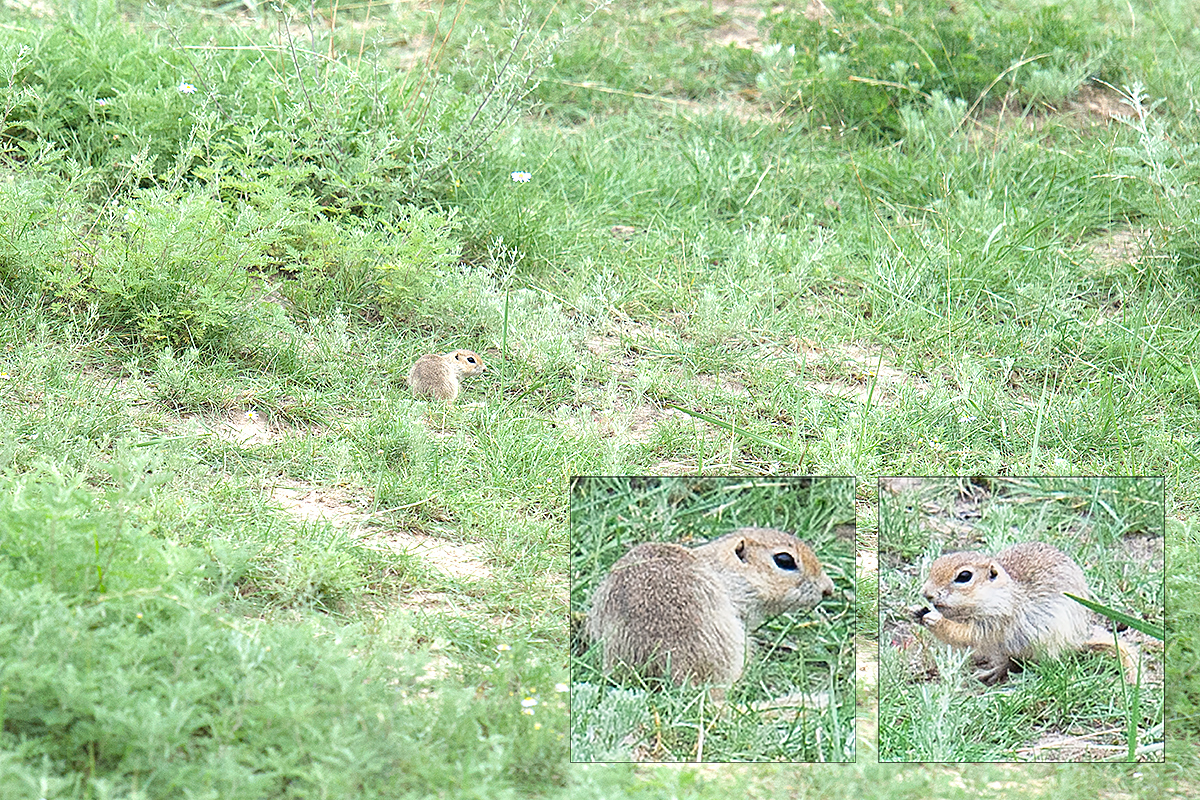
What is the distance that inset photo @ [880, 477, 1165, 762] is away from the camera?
319cm

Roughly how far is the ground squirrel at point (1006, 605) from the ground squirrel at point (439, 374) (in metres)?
2.37

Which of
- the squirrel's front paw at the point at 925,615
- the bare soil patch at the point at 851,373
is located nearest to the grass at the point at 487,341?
the bare soil patch at the point at 851,373

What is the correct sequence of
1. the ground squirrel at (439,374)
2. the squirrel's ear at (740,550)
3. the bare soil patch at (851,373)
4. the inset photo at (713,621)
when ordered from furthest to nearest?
the bare soil patch at (851,373) < the ground squirrel at (439,374) < the squirrel's ear at (740,550) < the inset photo at (713,621)

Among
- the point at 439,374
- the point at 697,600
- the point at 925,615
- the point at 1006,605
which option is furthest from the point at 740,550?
the point at 439,374

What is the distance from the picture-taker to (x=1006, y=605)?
3219mm

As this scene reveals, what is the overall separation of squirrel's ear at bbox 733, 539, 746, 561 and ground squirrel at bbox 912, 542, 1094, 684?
17.2 inches

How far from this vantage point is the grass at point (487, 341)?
3154mm

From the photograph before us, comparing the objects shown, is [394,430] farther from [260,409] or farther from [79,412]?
[79,412]

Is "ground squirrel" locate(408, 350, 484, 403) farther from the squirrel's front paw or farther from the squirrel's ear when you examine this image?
the squirrel's front paw

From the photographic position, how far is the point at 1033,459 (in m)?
4.93

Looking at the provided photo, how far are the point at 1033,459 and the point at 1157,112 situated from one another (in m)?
3.85

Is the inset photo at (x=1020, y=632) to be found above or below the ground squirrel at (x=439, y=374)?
above

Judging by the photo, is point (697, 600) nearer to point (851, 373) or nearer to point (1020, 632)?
point (1020, 632)

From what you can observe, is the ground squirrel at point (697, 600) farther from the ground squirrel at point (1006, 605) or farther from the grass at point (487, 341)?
the ground squirrel at point (1006, 605)
